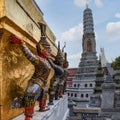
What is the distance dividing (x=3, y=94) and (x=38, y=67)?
46cm

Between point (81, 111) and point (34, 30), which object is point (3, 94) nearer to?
point (34, 30)

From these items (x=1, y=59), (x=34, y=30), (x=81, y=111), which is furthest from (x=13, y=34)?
(x=81, y=111)

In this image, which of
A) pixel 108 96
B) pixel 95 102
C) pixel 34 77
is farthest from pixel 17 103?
pixel 95 102

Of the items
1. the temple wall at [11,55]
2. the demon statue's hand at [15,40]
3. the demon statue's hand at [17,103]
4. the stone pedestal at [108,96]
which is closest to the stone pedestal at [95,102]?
the stone pedestal at [108,96]

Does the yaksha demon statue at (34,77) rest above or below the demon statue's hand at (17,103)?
above

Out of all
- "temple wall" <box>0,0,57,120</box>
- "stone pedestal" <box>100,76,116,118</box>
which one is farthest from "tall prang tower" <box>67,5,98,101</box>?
"temple wall" <box>0,0,57,120</box>

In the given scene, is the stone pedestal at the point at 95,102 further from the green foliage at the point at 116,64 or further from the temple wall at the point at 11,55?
the green foliage at the point at 116,64

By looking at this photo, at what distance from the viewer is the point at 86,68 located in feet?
125

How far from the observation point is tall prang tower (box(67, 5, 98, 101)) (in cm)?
3696

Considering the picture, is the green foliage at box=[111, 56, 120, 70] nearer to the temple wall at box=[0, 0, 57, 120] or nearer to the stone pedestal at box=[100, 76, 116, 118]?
the stone pedestal at box=[100, 76, 116, 118]

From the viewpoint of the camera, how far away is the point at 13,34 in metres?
2.80

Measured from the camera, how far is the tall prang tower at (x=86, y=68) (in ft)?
121

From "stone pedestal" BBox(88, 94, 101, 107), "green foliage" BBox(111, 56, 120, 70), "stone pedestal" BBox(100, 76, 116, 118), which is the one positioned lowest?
"stone pedestal" BBox(88, 94, 101, 107)

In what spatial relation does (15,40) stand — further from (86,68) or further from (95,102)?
(86,68)
